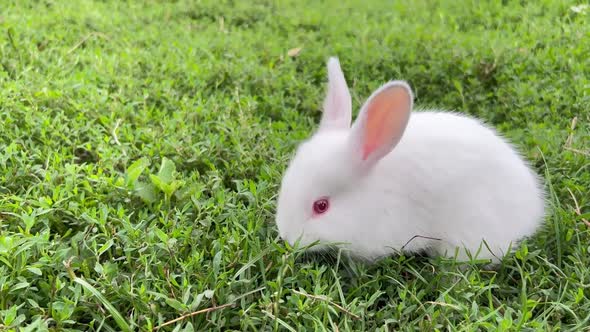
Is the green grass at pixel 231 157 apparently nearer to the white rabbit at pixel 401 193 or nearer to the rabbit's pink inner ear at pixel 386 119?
the white rabbit at pixel 401 193

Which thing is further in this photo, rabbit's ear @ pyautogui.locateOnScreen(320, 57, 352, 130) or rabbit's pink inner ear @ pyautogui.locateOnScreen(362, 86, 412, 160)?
rabbit's ear @ pyautogui.locateOnScreen(320, 57, 352, 130)

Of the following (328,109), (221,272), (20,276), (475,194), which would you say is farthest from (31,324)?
(475,194)

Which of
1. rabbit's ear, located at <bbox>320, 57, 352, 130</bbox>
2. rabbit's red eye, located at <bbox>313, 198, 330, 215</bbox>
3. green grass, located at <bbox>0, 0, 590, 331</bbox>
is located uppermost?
rabbit's ear, located at <bbox>320, 57, 352, 130</bbox>

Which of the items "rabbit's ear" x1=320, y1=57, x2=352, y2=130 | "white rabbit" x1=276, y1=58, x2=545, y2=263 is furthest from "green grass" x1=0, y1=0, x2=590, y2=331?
"rabbit's ear" x1=320, y1=57, x2=352, y2=130

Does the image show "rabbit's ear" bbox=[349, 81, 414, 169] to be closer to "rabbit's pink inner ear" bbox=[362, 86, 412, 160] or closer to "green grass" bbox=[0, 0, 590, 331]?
"rabbit's pink inner ear" bbox=[362, 86, 412, 160]

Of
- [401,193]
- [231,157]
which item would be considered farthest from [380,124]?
[231,157]

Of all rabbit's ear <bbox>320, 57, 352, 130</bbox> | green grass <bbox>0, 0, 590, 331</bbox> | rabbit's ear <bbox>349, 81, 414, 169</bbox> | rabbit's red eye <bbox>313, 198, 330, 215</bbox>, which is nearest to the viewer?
green grass <bbox>0, 0, 590, 331</bbox>

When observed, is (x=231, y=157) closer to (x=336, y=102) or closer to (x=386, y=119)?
(x=336, y=102)
